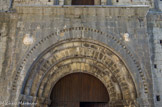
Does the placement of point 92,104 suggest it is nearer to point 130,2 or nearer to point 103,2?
point 103,2

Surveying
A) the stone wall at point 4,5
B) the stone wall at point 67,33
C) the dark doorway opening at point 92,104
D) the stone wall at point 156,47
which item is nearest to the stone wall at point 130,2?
the stone wall at point 156,47

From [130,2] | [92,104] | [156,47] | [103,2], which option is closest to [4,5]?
[103,2]

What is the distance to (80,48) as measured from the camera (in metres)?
7.67

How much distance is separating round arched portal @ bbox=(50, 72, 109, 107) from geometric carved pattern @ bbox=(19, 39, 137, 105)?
1.41 ft

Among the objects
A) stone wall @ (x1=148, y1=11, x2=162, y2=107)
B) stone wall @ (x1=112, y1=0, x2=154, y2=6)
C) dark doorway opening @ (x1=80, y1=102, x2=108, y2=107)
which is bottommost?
dark doorway opening @ (x1=80, y1=102, x2=108, y2=107)

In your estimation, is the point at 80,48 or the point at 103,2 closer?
the point at 80,48

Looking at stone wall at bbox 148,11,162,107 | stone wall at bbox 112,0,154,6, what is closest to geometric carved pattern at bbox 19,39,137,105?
stone wall at bbox 148,11,162,107

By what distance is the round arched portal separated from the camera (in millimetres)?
8297

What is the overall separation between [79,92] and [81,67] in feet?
4.09

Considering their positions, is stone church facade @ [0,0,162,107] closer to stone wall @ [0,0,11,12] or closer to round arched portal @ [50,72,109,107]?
round arched portal @ [50,72,109,107]

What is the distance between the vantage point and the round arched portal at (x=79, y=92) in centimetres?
830

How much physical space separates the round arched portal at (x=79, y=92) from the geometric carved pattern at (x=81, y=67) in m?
0.43

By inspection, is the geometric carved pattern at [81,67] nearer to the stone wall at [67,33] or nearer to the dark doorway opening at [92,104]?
the stone wall at [67,33]

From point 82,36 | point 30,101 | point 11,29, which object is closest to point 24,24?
point 11,29
